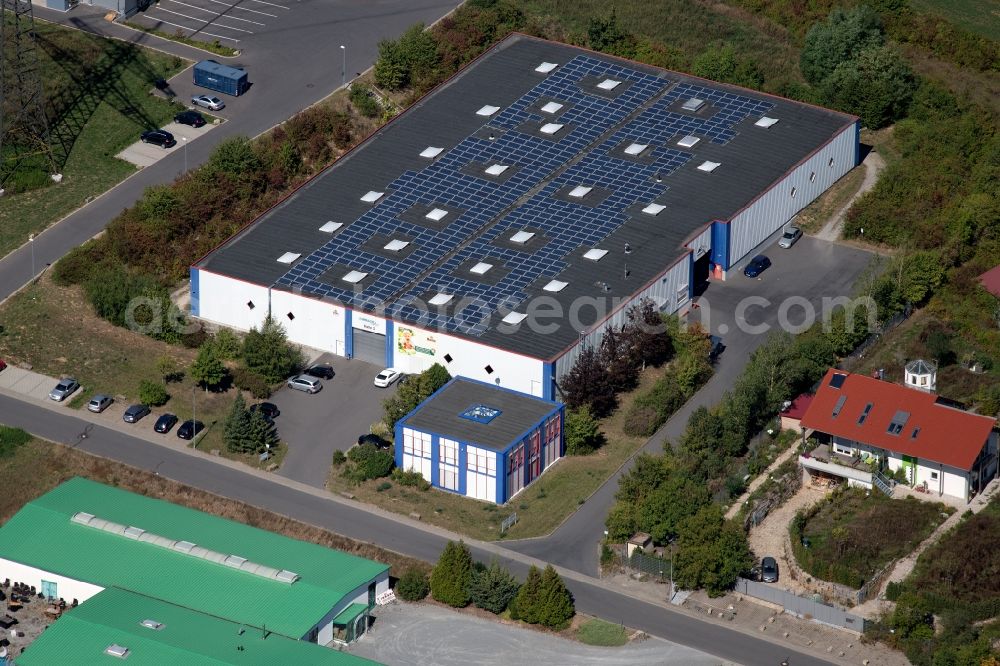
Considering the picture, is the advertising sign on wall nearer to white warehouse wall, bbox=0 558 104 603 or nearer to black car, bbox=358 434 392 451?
black car, bbox=358 434 392 451

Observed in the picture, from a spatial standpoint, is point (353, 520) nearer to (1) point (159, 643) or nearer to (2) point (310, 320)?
(1) point (159, 643)

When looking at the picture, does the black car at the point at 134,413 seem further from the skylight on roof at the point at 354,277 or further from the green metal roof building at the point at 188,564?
the skylight on roof at the point at 354,277

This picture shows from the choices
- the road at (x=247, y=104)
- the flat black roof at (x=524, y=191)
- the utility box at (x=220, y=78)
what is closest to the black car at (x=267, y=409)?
the flat black roof at (x=524, y=191)

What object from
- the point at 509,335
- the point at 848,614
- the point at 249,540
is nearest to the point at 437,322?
the point at 509,335

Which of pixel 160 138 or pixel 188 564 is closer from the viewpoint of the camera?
pixel 188 564

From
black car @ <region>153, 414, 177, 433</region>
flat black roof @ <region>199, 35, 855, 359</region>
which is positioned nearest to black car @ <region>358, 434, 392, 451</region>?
flat black roof @ <region>199, 35, 855, 359</region>

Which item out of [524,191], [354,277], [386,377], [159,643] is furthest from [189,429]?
[524,191]

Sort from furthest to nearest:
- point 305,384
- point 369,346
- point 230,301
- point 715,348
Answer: point 230,301 < point 715,348 < point 369,346 < point 305,384
